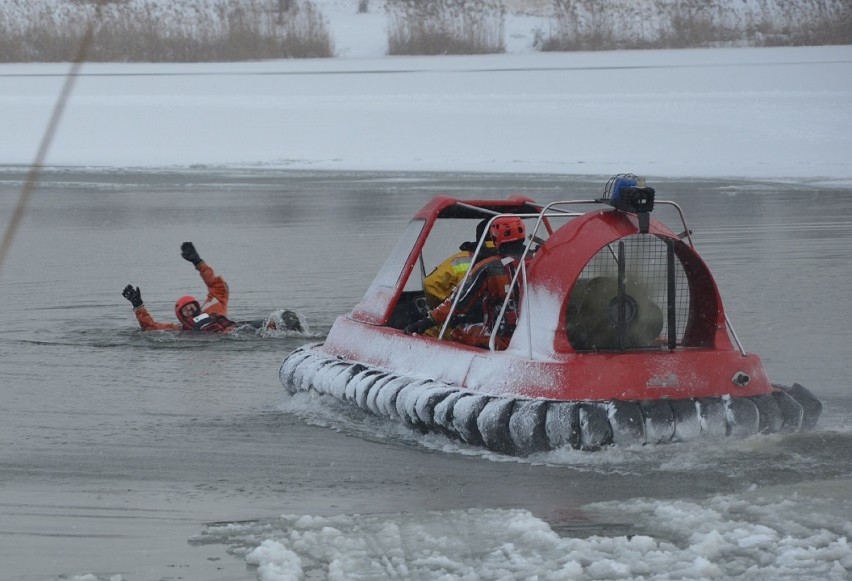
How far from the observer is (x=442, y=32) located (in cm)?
3309

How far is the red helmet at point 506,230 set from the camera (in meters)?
7.25

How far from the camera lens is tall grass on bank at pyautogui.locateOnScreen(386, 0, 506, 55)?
3319cm

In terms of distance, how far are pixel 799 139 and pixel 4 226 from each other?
1241 centimetres

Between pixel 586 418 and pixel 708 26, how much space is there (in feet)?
94.2

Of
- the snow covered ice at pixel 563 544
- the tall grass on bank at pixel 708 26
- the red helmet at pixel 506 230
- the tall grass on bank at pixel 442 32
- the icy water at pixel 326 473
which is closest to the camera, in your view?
the snow covered ice at pixel 563 544

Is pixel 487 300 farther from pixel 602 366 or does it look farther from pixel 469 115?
pixel 469 115

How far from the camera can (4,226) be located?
55.1 feet

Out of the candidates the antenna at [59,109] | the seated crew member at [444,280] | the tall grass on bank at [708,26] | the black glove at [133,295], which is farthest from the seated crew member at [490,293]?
the tall grass on bank at [708,26]

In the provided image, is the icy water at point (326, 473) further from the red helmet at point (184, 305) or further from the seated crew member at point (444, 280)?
the seated crew member at point (444, 280)

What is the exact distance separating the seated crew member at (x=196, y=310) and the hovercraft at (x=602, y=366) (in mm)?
3055

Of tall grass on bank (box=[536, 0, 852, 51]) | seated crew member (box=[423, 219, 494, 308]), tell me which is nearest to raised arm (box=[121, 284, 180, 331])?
seated crew member (box=[423, 219, 494, 308])

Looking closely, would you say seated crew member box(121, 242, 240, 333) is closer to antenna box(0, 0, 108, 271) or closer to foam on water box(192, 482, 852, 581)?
foam on water box(192, 482, 852, 581)

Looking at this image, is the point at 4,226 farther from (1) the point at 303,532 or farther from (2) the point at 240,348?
(1) the point at 303,532

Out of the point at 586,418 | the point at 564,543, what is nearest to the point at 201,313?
the point at 586,418
